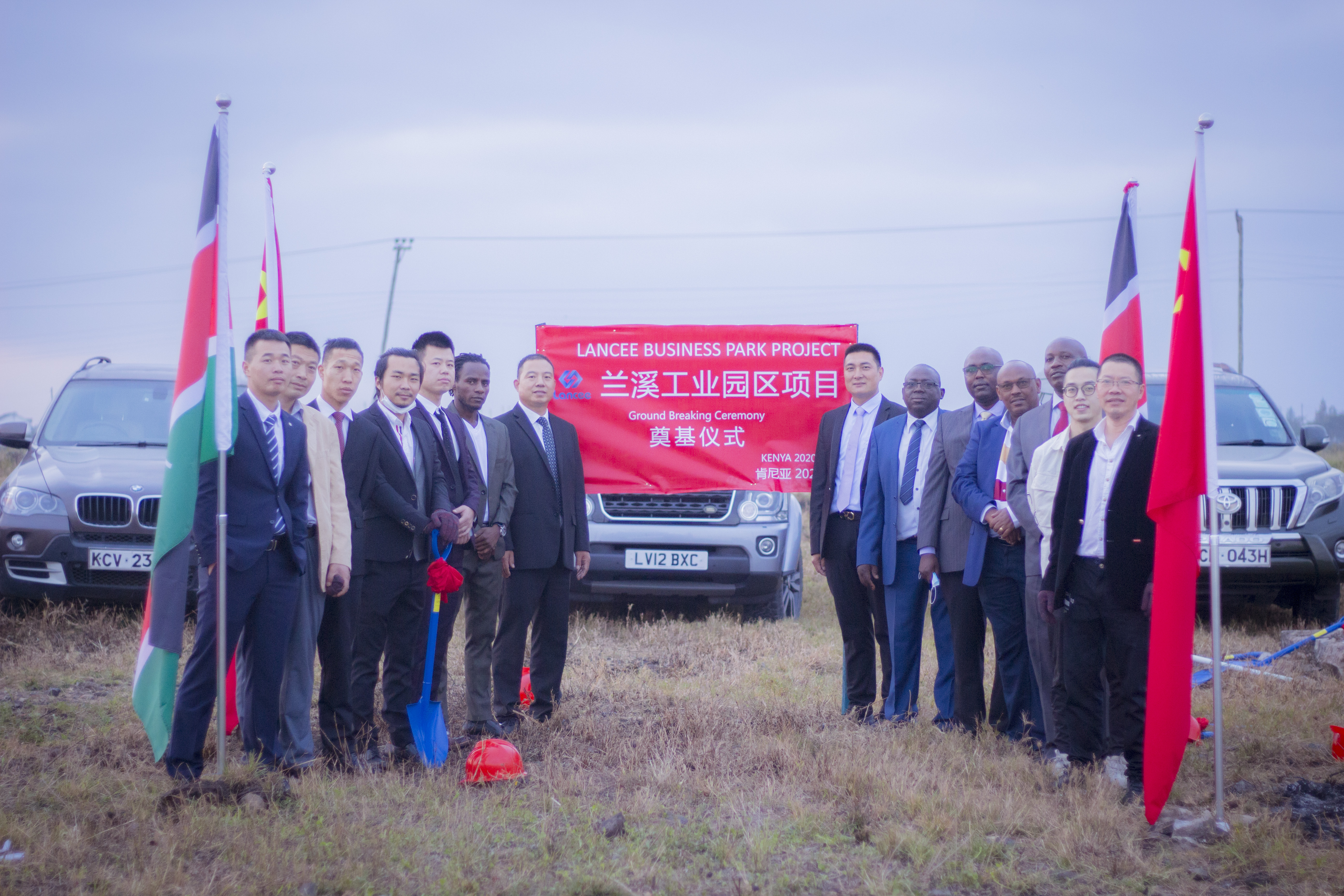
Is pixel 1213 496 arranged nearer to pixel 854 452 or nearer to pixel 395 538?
pixel 854 452

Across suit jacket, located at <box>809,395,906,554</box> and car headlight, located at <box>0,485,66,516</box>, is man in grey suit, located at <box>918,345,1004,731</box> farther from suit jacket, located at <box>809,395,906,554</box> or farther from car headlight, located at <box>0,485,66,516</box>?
car headlight, located at <box>0,485,66,516</box>

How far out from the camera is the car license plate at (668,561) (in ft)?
27.0

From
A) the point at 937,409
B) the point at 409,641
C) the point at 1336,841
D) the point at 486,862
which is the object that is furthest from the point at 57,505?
the point at 1336,841

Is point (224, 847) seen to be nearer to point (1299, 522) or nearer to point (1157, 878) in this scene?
point (1157, 878)

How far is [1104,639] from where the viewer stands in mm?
4402

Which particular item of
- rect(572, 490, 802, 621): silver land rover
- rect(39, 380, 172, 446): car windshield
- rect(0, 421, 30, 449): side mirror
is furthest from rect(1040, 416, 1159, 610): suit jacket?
rect(0, 421, 30, 449): side mirror

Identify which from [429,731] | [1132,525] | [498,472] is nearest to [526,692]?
[429,731]

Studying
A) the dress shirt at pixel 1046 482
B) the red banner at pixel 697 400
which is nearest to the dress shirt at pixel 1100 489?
the dress shirt at pixel 1046 482

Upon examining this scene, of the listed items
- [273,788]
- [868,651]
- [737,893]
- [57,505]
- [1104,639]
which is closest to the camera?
[737,893]

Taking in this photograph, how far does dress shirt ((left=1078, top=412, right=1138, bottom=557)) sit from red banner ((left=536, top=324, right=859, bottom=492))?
3201 millimetres

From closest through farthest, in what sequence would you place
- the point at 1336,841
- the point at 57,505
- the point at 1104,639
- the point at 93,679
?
1. the point at 1336,841
2. the point at 1104,639
3. the point at 93,679
4. the point at 57,505

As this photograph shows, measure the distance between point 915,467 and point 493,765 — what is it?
280cm

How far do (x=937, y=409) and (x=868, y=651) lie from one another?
1.44 m

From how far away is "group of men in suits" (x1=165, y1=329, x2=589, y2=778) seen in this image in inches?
168
